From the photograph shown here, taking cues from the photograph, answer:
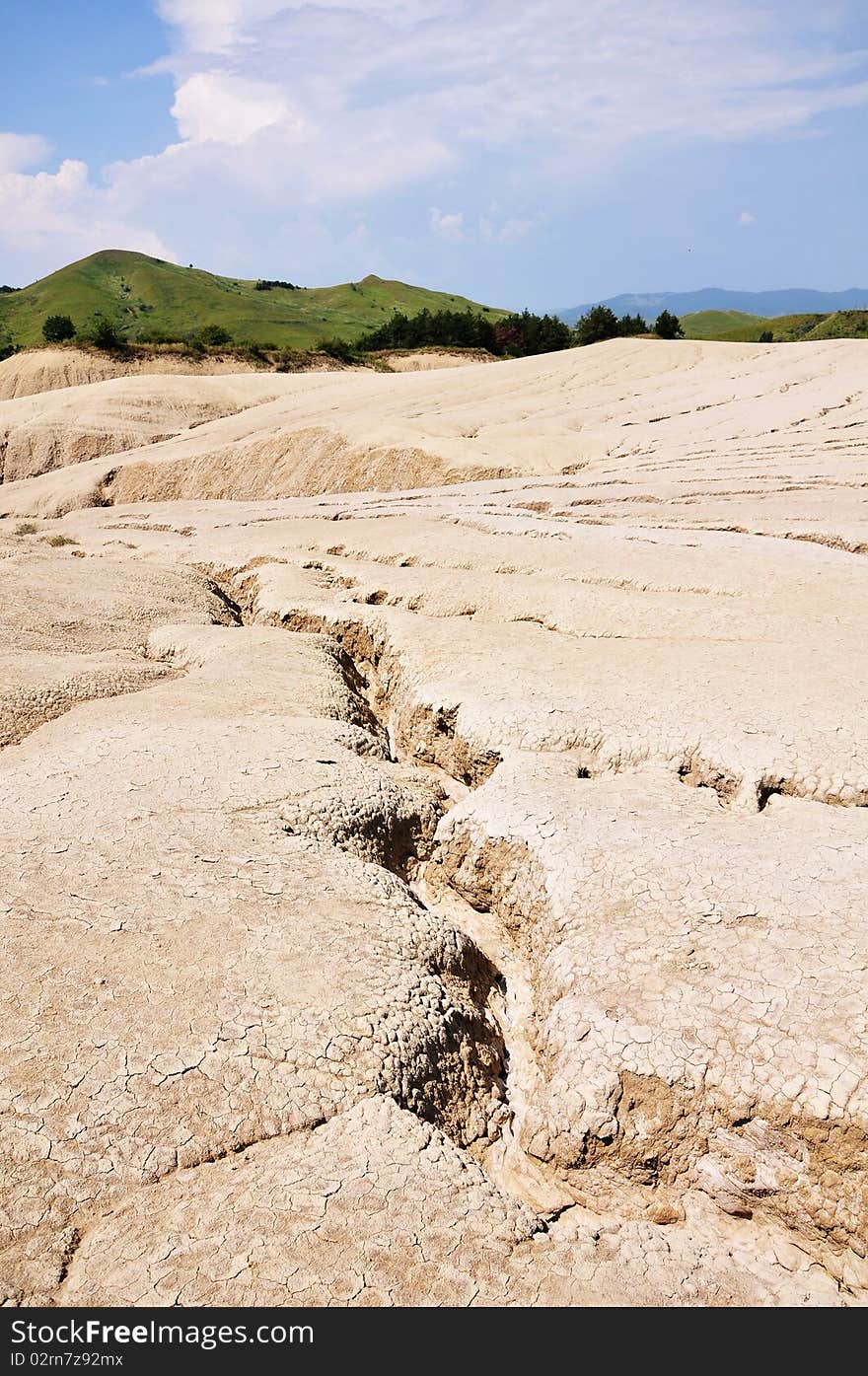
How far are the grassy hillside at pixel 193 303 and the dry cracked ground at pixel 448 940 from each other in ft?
256

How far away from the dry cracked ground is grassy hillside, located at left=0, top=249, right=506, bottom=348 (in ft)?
256

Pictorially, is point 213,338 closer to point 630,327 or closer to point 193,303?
point 630,327

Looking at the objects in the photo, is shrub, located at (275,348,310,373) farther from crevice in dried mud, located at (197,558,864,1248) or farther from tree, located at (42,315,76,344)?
crevice in dried mud, located at (197,558,864,1248)

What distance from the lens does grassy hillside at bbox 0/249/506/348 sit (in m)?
89.5

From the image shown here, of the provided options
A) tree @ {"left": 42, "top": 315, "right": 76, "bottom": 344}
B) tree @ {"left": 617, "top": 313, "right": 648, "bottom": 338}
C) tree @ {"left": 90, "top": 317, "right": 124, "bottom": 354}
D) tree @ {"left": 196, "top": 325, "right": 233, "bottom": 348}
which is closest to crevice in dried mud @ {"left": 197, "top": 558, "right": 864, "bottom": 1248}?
tree @ {"left": 90, "top": 317, "right": 124, "bottom": 354}

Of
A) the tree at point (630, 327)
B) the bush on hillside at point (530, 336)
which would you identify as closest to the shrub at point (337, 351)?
the bush on hillside at point (530, 336)

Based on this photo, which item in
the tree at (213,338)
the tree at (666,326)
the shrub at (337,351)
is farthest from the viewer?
the shrub at (337,351)

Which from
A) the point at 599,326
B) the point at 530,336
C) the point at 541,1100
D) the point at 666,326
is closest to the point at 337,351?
the point at 530,336

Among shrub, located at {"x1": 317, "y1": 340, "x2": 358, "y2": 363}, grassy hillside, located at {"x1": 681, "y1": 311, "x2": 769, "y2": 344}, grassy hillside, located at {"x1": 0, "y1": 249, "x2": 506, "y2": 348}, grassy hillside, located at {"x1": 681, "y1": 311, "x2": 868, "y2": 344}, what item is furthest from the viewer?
grassy hillside, located at {"x1": 681, "y1": 311, "x2": 769, "y2": 344}

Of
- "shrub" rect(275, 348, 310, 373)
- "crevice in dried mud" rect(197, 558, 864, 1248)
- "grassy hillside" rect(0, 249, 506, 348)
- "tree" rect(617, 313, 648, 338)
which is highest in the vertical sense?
"grassy hillside" rect(0, 249, 506, 348)

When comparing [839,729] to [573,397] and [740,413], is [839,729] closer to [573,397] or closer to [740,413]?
[740,413]

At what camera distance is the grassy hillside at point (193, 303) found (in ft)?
294

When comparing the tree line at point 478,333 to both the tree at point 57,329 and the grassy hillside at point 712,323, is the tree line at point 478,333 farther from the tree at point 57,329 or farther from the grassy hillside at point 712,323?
the grassy hillside at point 712,323

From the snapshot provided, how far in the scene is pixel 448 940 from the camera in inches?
212
